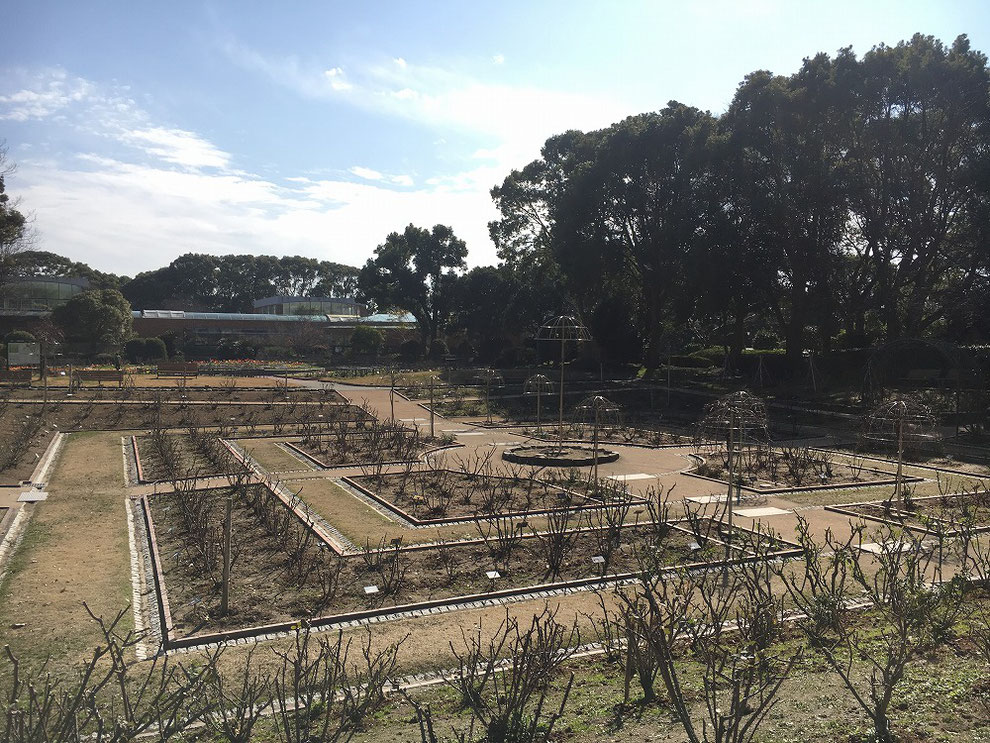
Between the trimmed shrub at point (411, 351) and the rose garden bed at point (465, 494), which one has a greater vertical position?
the trimmed shrub at point (411, 351)

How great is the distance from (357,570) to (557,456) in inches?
386

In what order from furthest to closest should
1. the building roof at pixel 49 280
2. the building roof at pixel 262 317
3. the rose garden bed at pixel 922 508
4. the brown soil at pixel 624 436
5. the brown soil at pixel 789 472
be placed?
the building roof at pixel 262 317 → the building roof at pixel 49 280 → the brown soil at pixel 624 436 → the brown soil at pixel 789 472 → the rose garden bed at pixel 922 508

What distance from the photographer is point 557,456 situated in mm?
18328

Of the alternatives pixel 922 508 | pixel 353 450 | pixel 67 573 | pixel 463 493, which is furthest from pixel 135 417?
pixel 922 508

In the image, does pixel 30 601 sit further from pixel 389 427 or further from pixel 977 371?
pixel 977 371

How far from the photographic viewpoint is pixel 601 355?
42.7 metres

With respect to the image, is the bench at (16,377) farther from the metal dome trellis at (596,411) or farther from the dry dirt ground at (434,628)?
the metal dome trellis at (596,411)

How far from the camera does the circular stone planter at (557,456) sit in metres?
17.8

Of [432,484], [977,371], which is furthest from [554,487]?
[977,371]

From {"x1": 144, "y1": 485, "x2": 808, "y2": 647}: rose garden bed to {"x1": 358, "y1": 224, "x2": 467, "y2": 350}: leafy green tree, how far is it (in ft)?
151

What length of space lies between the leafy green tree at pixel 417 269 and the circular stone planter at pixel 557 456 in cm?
3726

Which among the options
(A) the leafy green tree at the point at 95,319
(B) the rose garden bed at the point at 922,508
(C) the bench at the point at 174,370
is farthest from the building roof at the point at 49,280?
(B) the rose garden bed at the point at 922,508

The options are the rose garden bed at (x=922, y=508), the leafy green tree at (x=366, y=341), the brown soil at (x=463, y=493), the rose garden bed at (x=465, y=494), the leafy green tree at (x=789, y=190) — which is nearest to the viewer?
the rose garden bed at (x=922, y=508)

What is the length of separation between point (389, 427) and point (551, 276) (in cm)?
3053
